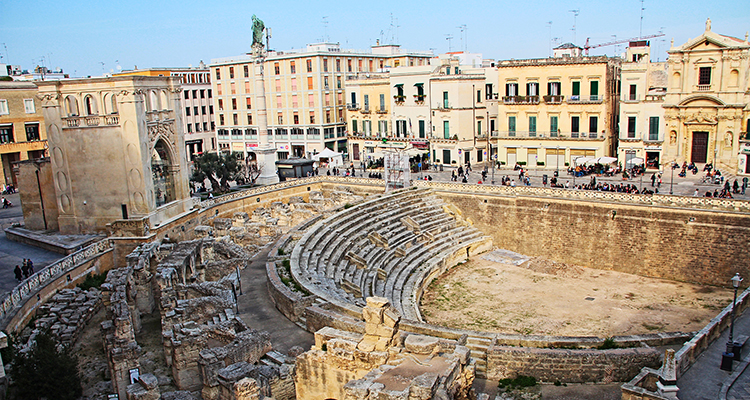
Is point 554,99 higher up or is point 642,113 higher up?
point 554,99

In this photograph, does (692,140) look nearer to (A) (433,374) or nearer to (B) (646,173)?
(B) (646,173)

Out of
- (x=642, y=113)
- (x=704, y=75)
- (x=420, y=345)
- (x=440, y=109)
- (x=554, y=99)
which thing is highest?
(x=704, y=75)

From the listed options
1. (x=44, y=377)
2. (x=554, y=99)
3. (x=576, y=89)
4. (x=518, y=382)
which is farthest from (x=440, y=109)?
(x=44, y=377)

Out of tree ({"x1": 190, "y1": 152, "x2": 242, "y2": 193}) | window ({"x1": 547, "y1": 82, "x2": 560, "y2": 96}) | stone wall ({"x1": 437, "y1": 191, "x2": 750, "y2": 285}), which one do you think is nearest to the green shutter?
window ({"x1": 547, "y1": 82, "x2": 560, "y2": 96})

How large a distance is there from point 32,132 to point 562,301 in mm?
40905

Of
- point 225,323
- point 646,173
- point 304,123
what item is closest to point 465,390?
point 225,323

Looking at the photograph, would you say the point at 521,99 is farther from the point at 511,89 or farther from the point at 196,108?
the point at 196,108

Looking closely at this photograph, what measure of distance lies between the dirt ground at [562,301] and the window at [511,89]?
18.5 metres

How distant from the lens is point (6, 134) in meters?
42.2

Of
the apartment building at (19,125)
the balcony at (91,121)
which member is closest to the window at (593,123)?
the balcony at (91,121)

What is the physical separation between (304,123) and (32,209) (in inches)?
1291

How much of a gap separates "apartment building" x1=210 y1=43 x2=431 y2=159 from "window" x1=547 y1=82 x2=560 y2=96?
22.8 m

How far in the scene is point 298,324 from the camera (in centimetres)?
1891

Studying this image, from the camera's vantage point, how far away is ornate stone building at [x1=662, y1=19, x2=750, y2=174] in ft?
119
